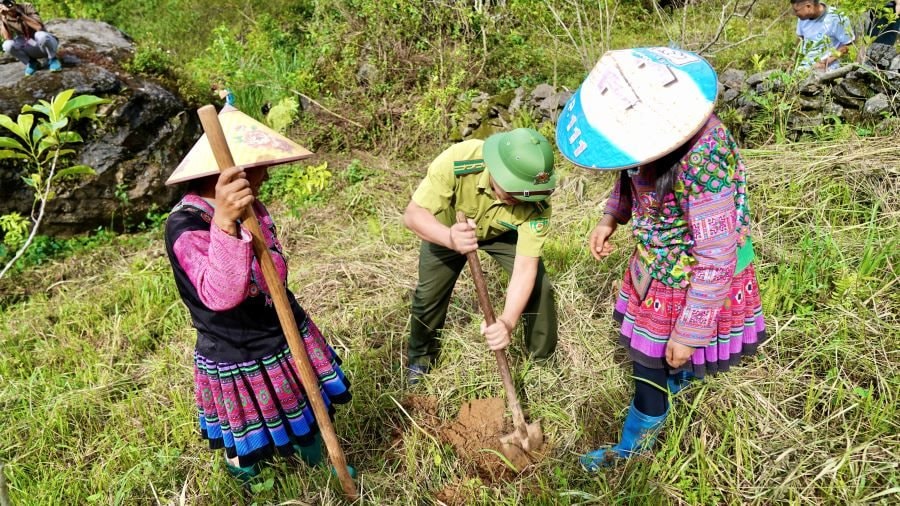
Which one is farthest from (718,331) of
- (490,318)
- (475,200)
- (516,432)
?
(475,200)

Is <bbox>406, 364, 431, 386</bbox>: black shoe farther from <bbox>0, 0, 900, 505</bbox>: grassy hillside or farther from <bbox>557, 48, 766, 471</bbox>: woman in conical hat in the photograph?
<bbox>557, 48, 766, 471</bbox>: woman in conical hat

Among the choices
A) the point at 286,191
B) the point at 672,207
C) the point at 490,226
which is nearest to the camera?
the point at 672,207

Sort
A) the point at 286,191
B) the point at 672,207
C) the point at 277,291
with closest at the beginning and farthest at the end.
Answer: the point at 277,291, the point at 672,207, the point at 286,191

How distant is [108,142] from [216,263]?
4.14 metres

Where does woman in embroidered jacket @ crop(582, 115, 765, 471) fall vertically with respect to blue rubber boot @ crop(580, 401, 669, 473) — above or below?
above

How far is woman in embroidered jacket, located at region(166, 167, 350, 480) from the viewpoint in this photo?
53.1 inches

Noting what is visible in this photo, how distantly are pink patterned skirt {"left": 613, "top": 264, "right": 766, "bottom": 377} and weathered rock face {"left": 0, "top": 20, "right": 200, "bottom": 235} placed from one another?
4.53 m

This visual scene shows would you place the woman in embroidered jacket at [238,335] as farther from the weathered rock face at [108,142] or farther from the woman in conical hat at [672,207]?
the weathered rock face at [108,142]

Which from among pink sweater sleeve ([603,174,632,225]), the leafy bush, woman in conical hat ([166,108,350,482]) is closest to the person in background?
the leafy bush

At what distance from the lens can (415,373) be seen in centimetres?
274

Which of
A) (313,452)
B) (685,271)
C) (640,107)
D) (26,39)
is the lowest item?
(313,452)

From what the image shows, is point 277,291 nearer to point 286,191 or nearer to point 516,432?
point 516,432

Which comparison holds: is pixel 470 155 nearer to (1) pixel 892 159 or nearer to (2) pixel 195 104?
(1) pixel 892 159

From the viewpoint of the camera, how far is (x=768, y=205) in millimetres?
3049
